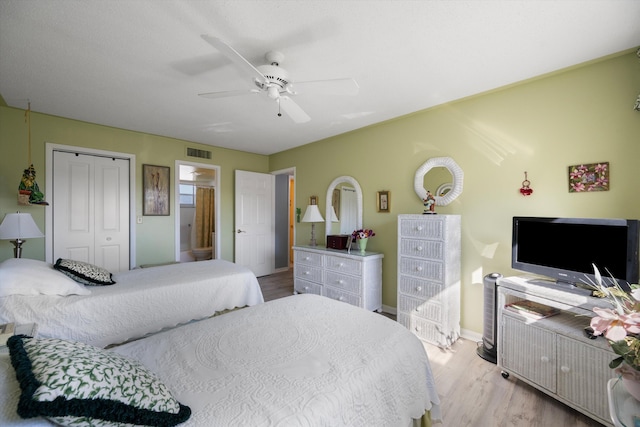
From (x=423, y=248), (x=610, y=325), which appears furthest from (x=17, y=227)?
(x=610, y=325)

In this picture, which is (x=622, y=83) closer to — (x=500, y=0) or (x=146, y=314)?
(x=500, y=0)

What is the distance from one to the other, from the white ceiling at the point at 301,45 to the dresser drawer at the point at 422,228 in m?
1.27

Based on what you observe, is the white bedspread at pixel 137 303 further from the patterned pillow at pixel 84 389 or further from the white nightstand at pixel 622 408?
the white nightstand at pixel 622 408

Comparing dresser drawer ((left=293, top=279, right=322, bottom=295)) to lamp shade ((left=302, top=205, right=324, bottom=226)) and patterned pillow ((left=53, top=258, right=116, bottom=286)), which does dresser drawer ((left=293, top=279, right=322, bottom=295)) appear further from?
patterned pillow ((left=53, top=258, right=116, bottom=286))

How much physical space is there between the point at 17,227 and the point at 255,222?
3087mm

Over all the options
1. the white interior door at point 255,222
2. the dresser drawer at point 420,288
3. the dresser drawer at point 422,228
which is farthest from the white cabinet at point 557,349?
the white interior door at point 255,222

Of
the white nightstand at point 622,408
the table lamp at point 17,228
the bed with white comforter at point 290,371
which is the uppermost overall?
the table lamp at point 17,228

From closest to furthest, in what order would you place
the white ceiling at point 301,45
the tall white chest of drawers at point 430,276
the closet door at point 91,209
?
the white ceiling at point 301,45 → the tall white chest of drawers at point 430,276 → the closet door at point 91,209

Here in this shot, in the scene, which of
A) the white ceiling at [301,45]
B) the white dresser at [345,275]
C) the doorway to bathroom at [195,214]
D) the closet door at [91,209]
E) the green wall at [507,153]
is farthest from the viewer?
the doorway to bathroom at [195,214]

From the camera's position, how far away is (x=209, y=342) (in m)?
1.40

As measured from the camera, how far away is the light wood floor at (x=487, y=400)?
1698 mm

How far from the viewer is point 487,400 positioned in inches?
74.1

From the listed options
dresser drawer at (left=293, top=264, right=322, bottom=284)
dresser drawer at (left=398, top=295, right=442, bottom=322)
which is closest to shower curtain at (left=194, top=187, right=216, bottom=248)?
dresser drawer at (left=293, top=264, right=322, bottom=284)

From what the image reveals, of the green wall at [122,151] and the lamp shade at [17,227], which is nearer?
the lamp shade at [17,227]
